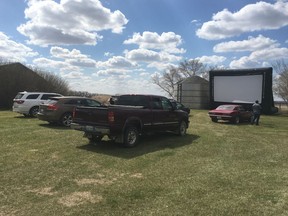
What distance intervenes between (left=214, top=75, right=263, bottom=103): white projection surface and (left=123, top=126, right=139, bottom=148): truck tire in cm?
2976

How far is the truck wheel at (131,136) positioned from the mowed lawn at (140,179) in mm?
269

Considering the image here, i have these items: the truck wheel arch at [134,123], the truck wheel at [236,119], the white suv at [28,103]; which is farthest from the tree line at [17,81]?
the truck wheel arch at [134,123]

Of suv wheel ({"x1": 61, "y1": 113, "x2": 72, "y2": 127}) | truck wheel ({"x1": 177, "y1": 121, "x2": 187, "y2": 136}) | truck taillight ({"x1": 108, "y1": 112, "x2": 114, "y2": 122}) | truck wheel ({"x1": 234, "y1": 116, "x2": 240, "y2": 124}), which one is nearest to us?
truck taillight ({"x1": 108, "y1": 112, "x2": 114, "y2": 122})

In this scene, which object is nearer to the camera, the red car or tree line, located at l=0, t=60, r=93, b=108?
the red car

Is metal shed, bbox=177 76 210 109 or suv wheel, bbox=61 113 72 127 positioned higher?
metal shed, bbox=177 76 210 109

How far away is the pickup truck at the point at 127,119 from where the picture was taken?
1085 centimetres

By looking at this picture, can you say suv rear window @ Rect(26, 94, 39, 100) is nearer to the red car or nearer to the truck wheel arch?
the truck wheel arch

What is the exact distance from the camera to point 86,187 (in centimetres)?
680

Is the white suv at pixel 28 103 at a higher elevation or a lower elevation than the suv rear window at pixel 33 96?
lower

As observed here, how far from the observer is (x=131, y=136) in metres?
11.5

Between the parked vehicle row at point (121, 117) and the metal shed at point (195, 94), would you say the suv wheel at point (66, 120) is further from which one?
the metal shed at point (195, 94)

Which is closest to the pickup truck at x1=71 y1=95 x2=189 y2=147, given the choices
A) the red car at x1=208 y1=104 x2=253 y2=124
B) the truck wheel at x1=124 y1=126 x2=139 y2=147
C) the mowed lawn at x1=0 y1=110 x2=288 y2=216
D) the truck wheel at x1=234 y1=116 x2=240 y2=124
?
the truck wheel at x1=124 y1=126 x2=139 y2=147

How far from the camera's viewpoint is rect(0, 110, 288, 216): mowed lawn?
570 cm

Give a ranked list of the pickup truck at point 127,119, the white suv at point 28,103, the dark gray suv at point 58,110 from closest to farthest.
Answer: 1. the pickup truck at point 127,119
2. the dark gray suv at point 58,110
3. the white suv at point 28,103
